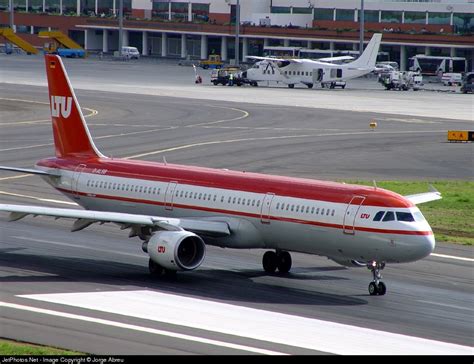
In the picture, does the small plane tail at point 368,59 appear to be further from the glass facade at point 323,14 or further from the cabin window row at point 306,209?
the cabin window row at point 306,209

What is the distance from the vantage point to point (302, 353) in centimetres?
2881

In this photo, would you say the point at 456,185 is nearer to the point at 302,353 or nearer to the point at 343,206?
the point at 343,206

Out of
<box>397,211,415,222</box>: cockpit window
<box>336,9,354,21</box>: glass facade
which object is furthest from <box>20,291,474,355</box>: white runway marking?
<box>336,9,354,21</box>: glass facade

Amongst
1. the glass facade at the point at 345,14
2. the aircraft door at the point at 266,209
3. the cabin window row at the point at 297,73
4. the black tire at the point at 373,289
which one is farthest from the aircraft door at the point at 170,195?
the glass facade at the point at 345,14

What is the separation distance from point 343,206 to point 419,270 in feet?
22.3

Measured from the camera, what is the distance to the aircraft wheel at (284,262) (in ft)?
134

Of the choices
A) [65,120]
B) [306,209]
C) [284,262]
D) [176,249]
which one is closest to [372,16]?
[65,120]

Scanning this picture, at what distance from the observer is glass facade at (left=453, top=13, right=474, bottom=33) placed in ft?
591

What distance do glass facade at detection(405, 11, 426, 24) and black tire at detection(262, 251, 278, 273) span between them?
150 m

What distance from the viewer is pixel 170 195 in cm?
4134

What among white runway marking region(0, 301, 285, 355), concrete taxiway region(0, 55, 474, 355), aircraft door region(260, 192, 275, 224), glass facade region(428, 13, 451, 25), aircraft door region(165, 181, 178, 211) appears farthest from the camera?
glass facade region(428, 13, 451, 25)

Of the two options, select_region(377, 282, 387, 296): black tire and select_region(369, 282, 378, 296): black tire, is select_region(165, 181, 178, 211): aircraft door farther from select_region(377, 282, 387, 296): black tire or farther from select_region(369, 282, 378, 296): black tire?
select_region(377, 282, 387, 296): black tire

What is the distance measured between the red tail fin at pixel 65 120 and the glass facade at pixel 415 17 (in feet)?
477

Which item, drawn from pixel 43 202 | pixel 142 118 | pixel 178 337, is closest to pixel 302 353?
pixel 178 337
